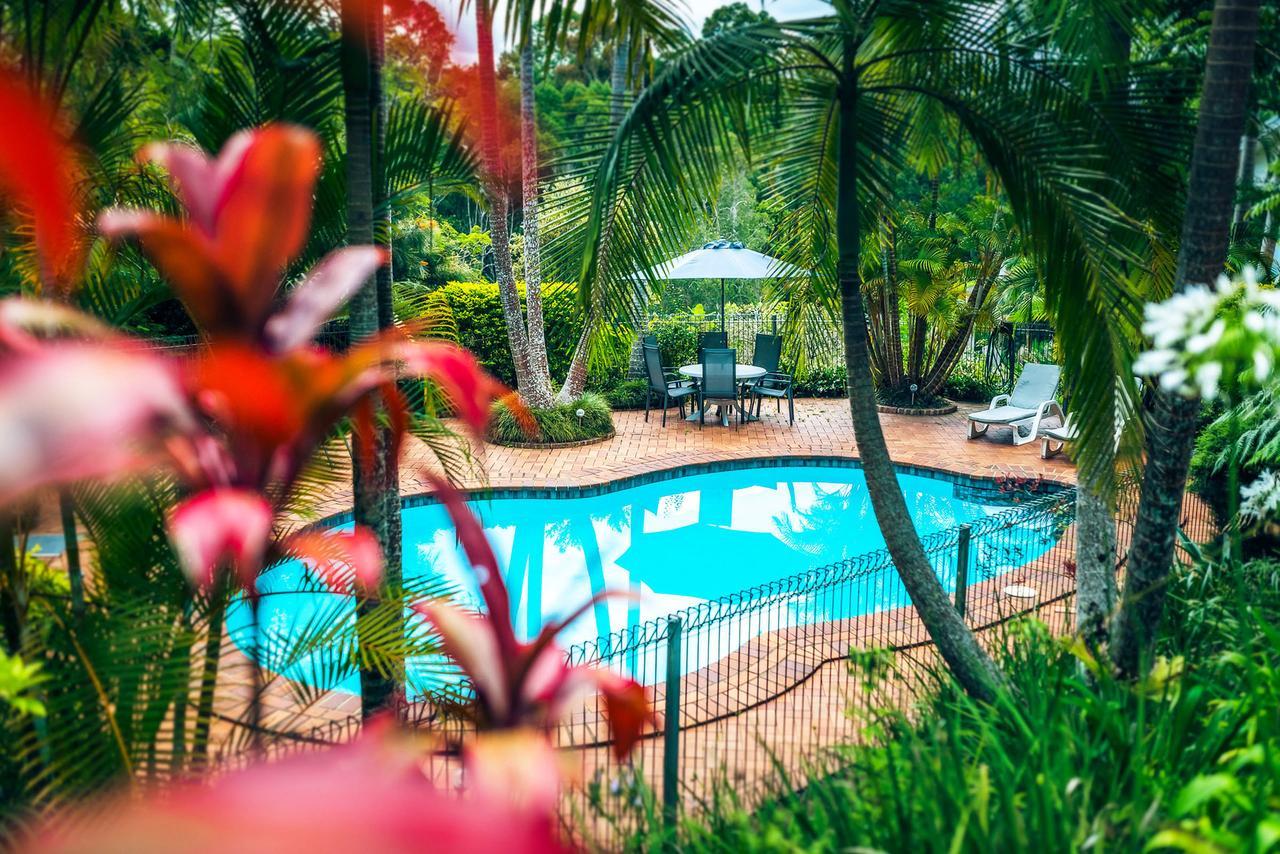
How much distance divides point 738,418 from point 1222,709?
1097cm

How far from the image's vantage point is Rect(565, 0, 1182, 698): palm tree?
4.12 m

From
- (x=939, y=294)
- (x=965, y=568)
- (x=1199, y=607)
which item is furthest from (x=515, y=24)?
(x=939, y=294)

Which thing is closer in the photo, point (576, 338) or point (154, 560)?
point (154, 560)

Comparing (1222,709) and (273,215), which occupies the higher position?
(273,215)

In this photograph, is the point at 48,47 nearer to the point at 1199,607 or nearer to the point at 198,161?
the point at 198,161

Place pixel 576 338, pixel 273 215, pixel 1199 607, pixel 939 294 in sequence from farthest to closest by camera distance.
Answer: pixel 576 338, pixel 939 294, pixel 1199 607, pixel 273 215

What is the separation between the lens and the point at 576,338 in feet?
50.0

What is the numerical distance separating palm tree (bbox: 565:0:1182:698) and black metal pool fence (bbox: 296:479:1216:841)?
3.28 ft

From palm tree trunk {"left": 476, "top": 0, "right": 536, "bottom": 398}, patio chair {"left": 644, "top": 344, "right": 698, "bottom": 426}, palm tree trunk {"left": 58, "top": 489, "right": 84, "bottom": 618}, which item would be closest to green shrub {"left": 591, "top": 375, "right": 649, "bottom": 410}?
patio chair {"left": 644, "top": 344, "right": 698, "bottom": 426}

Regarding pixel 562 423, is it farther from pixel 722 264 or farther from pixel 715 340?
pixel 715 340

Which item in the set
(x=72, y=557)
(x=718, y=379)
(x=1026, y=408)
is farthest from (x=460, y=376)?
(x=1026, y=408)

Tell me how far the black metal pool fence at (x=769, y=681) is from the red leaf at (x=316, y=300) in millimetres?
2399

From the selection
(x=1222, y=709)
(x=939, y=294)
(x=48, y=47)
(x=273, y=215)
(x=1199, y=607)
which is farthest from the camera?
(x=939, y=294)

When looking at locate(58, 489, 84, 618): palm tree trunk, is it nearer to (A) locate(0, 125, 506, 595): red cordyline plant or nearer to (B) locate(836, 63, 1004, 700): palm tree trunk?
(A) locate(0, 125, 506, 595): red cordyline plant
